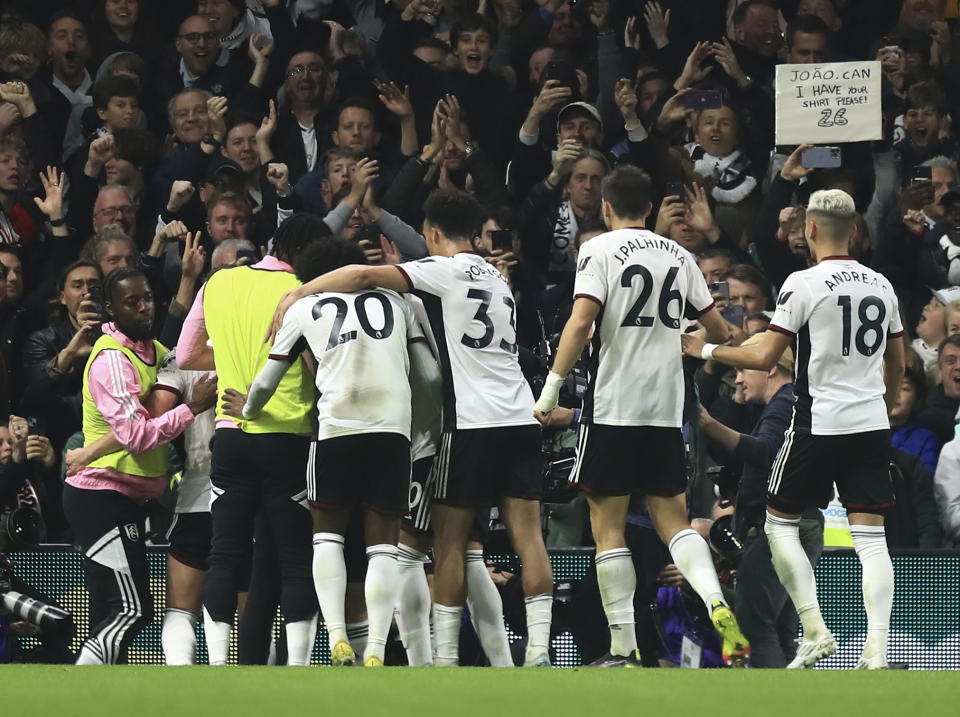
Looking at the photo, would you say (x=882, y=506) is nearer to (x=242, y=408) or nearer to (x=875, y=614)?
(x=875, y=614)

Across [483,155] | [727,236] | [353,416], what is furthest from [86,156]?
[353,416]

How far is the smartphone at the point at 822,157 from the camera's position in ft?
33.2

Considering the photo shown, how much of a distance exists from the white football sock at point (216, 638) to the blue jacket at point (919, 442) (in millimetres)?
4072

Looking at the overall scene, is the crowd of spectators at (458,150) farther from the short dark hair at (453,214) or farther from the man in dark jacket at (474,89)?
the short dark hair at (453,214)

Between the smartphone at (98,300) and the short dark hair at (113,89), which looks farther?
Result: the short dark hair at (113,89)

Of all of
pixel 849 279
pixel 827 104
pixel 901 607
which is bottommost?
pixel 901 607

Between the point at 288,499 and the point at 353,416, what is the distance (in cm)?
59

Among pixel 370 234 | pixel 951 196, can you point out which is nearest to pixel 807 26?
pixel 951 196

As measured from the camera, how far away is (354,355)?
22.4 feet

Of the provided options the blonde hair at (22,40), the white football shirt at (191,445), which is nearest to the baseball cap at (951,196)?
the white football shirt at (191,445)

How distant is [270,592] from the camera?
7.25 meters

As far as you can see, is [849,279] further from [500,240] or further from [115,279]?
[115,279]

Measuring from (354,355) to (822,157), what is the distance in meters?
4.41

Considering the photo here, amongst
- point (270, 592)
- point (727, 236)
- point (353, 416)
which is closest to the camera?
point (353, 416)
